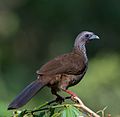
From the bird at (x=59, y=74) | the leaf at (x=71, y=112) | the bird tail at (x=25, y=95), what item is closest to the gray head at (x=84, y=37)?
the bird at (x=59, y=74)

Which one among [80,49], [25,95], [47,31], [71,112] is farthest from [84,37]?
[47,31]

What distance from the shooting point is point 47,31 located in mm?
20125

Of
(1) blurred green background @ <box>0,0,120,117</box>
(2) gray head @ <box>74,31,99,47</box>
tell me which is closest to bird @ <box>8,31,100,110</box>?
(2) gray head @ <box>74,31,99,47</box>

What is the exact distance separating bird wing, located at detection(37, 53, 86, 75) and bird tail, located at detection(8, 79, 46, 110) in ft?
0.42

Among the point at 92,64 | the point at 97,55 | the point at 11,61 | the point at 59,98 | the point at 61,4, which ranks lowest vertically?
the point at 59,98

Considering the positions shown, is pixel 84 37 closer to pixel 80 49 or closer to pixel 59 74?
pixel 80 49

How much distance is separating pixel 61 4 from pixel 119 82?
653 cm

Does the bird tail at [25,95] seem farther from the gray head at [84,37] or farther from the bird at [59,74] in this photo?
the gray head at [84,37]

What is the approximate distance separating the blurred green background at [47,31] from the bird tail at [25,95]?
947cm

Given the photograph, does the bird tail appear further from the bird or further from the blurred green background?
the blurred green background

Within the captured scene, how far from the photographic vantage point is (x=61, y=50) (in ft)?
59.1

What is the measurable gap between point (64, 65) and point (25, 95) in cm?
69

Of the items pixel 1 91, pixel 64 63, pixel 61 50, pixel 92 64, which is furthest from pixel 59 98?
pixel 61 50

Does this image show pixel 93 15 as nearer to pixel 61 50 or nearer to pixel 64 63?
pixel 61 50
